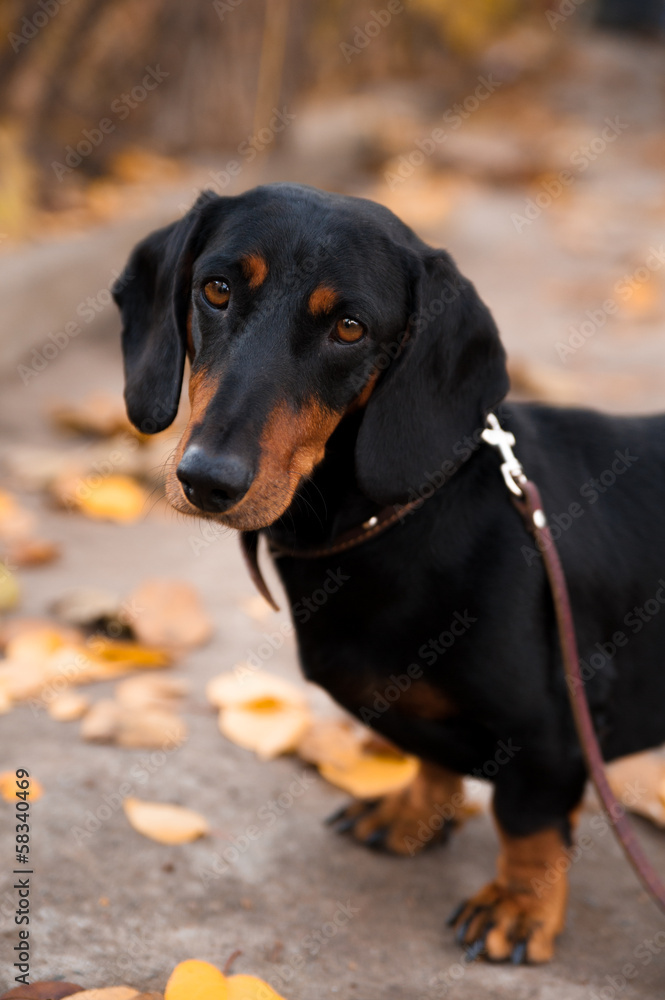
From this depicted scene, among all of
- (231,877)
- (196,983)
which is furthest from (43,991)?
(231,877)

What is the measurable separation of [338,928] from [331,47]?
445 inches

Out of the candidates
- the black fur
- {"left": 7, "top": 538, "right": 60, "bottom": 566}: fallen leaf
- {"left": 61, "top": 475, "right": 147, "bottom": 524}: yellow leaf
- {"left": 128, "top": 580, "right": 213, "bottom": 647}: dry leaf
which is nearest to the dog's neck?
the black fur

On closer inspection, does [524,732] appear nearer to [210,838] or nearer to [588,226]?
[210,838]

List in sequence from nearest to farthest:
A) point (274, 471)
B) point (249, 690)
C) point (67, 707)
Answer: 1. point (274, 471)
2. point (67, 707)
3. point (249, 690)

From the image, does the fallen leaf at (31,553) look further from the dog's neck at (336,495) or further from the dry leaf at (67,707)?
the dog's neck at (336,495)

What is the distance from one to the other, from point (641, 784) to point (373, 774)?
0.81 metres

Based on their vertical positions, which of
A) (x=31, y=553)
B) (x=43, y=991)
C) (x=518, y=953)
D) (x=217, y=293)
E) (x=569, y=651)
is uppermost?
(x=217, y=293)

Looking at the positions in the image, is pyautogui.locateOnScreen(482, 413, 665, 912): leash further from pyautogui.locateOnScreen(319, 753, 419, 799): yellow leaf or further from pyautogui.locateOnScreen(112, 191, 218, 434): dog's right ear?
pyautogui.locateOnScreen(112, 191, 218, 434): dog's right ear

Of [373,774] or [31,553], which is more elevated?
[373,774]

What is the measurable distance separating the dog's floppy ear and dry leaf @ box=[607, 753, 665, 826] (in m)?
1.16

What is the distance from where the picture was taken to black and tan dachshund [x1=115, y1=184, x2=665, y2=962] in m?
1.97

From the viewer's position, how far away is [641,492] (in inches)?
93.4

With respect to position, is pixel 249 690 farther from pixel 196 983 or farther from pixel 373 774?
pixel 196 983

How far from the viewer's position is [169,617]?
329 cm
